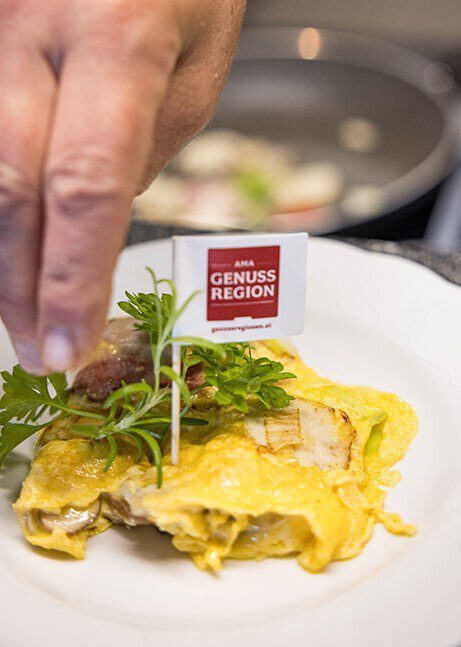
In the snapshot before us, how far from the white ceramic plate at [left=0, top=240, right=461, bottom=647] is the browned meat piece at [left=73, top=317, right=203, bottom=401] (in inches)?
10.4

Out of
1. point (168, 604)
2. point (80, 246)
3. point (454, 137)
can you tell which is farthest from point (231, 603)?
point (454, 137)

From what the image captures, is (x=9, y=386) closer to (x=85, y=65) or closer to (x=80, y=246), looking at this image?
(x=80, y=246)

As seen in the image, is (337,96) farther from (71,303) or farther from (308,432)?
(71,303)

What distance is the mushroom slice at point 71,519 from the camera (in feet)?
5.52

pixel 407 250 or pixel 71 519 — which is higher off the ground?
pixel 407 250

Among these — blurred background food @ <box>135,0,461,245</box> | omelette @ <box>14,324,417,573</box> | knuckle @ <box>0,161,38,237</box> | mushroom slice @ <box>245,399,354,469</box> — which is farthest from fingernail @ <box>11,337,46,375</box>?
blurred background food @ <box>135,0,461,245</box>

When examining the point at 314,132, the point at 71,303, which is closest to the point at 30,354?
the point at 71,303

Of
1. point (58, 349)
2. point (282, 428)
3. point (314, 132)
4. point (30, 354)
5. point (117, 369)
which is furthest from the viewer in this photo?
point (314, 132)

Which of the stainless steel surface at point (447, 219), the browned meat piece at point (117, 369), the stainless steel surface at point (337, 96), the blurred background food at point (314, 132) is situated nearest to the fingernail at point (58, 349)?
the browned meat piece at point (117, 369)

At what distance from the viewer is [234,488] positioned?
5.31 ft

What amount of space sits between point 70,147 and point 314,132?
12.4ft

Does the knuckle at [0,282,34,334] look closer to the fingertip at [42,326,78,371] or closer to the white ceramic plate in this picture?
the fingertip at [42,326,78,371]

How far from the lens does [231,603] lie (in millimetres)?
1579

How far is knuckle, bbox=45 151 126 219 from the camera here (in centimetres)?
117
